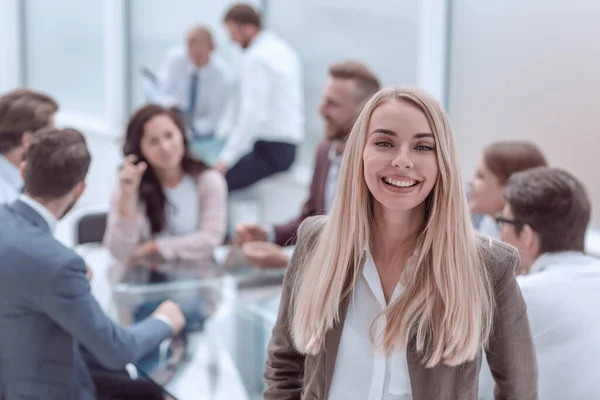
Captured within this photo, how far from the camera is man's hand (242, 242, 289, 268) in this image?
3.63 m

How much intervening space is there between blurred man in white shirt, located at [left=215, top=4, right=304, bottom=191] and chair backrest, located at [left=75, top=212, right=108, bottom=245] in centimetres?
197

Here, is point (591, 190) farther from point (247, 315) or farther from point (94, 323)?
point (94, 323)

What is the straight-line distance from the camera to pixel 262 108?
621cm

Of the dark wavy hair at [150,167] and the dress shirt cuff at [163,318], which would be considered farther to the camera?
the dark wavy hair at [150,167]

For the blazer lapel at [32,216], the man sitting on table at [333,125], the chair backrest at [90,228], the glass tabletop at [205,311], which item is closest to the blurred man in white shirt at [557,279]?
the glass tabletop at [205,311]

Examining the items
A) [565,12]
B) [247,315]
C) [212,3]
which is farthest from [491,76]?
[212,3]

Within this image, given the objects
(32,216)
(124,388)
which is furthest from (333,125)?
(32,216)

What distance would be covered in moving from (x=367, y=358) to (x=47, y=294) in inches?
38.0

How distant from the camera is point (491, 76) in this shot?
14.5 feet

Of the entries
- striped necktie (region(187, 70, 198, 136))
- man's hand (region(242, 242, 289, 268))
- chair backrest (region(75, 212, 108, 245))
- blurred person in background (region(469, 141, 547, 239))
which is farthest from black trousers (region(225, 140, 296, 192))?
blurred person in background (region(469, 141, 547, 239))

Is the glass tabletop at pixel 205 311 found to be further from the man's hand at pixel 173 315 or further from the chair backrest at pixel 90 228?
the chair backrest at pixel 90 228

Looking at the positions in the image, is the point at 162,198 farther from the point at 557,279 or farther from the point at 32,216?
the point at 557,279

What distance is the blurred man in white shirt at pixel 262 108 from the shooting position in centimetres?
616

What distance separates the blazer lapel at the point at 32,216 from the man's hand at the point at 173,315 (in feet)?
1.89
